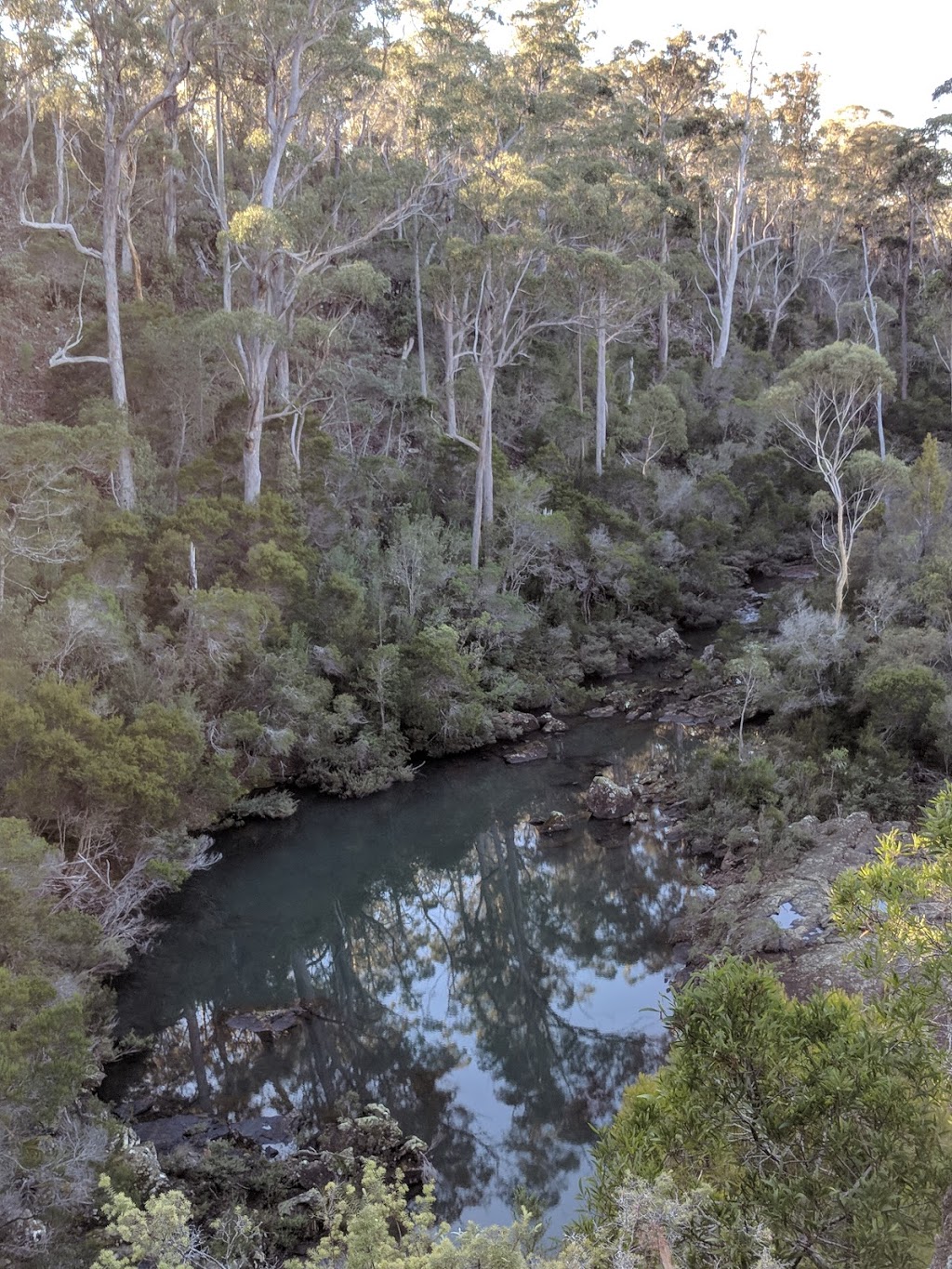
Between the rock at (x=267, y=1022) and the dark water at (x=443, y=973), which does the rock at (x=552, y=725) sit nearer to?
the dark water at (x=443, y=973)

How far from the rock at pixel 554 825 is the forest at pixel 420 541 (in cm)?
229

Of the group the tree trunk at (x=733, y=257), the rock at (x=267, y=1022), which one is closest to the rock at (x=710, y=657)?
the rock at (x=267, y=1022)

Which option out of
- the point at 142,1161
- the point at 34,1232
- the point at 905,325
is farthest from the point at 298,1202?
the point at 905,325

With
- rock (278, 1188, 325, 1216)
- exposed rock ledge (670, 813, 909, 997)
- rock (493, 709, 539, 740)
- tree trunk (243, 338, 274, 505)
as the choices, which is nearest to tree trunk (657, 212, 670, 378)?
rock (493, 709, 539, 740)

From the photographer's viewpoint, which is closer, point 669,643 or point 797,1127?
point 797,1127

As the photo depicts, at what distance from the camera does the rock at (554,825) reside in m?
16.3

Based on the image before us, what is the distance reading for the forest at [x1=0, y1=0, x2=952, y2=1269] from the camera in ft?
15.5

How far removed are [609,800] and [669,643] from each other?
31.7 ft

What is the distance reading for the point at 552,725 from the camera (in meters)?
20.9

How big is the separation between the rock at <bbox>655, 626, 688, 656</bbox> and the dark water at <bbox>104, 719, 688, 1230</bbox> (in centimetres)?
709

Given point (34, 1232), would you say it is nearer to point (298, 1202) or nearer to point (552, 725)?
point (298, 1202)

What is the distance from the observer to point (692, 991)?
4.87 meters

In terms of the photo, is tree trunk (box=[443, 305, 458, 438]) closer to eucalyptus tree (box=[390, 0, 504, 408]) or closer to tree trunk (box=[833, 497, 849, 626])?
eucalyptus tree (box=[390, 0, 504, 408])

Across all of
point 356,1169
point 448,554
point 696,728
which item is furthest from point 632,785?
point 356,1169
